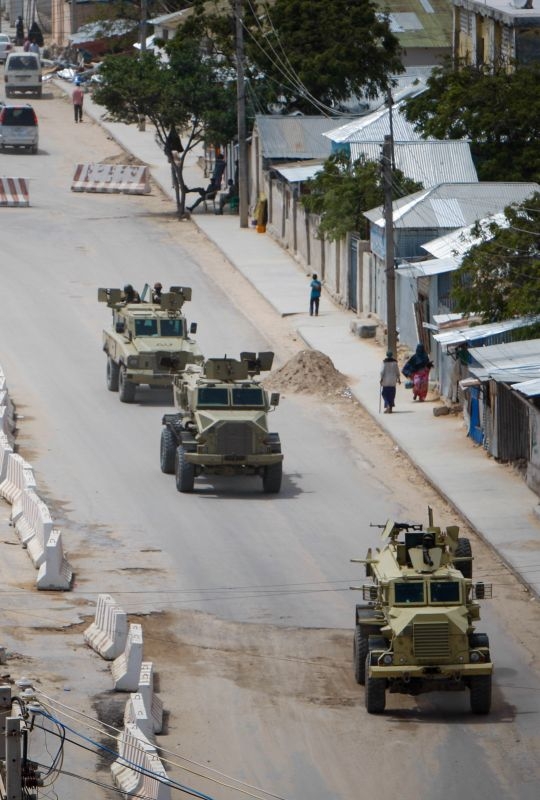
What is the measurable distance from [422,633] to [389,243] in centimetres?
1801

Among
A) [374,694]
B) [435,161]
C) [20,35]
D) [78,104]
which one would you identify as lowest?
[374,694]

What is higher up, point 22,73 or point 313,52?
point 313,52

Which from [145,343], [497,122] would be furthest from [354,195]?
[145,343]

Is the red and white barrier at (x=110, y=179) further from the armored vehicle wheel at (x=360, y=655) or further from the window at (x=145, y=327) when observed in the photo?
the armored vehicle wheel at (x=360, y=655)

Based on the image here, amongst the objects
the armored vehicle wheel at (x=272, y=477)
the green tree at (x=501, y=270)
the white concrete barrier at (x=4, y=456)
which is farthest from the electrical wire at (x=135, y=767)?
the green tree at (x=501, y=270)

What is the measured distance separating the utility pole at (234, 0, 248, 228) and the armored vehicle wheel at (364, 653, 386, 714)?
109ft

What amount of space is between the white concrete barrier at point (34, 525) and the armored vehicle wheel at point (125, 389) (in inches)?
309

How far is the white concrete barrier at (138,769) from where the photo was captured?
54.3 feet

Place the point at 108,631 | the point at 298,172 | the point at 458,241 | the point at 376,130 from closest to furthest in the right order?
the point at 108,631 < the point at 458,241 < the point at 376,130 < the point at 298,172

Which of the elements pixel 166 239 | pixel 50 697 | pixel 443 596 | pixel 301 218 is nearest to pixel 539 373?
pixel 443 596

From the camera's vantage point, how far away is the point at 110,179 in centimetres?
6016

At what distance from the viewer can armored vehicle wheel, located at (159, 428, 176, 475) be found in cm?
2969

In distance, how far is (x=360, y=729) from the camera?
19.4m

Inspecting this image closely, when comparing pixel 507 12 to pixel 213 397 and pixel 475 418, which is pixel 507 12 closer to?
pixel 475 418
